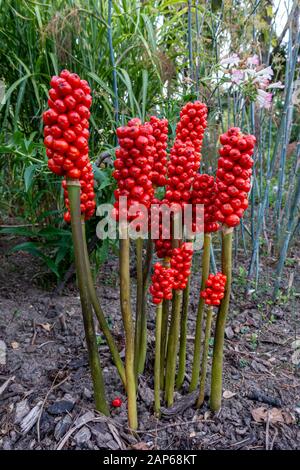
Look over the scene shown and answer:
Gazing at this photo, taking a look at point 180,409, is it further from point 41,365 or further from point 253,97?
point 253,97

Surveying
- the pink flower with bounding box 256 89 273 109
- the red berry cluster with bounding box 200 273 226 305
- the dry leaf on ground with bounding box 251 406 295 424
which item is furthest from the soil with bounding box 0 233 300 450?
the pink flower with bounding box 256 89 273 109

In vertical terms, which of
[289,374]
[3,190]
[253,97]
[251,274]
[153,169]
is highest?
[253,97]

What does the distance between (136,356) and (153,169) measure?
2.09 ft

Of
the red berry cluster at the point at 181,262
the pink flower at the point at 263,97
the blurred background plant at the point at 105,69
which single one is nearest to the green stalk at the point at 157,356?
the red berry cluster at the point at 181,262

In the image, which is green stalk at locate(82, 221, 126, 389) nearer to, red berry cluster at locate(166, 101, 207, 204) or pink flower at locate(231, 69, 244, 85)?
red berry cluster at locate(166, 101, 207, 204)

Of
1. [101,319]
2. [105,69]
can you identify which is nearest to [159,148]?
[101,319]

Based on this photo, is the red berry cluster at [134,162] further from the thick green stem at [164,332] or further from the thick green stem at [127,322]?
the thick green stem at [164,332]

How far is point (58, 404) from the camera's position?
1.48 meters

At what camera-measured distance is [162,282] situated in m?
1.30

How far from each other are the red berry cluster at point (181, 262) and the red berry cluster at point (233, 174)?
164mm

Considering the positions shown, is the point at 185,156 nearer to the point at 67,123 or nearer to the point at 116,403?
the point at 67,123

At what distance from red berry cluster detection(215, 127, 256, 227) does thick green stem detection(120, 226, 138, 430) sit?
29 centimetres
